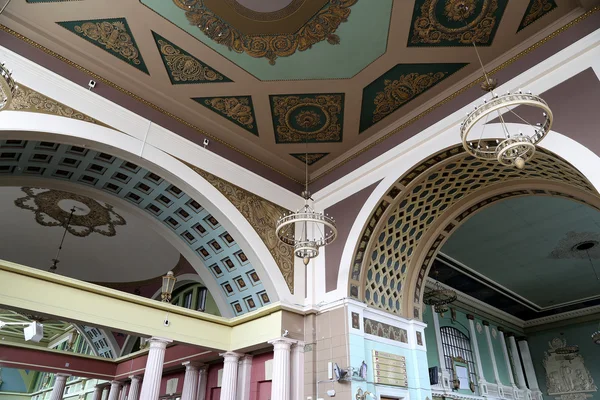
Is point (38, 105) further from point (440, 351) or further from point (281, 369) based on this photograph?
point (440, 351)

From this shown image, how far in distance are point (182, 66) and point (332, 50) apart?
9.03 ft

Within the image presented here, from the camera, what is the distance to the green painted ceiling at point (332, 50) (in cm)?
667

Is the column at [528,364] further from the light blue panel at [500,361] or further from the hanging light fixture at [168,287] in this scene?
the hanging light fixture at [168,287]

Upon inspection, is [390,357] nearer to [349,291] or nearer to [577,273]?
[349,291]

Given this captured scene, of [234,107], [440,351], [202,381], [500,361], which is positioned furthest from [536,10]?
[500,361]

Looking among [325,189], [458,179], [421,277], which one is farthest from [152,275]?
[458,179]

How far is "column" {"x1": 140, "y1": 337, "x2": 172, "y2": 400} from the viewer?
7242mm

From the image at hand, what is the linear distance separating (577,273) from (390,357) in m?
9.12

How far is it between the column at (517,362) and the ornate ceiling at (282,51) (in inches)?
480

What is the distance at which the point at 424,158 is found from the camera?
25.8 feet

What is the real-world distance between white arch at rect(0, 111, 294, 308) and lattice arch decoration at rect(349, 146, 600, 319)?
179cm

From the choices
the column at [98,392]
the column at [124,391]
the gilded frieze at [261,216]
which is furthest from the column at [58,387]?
the gilded frieze at [261,216]

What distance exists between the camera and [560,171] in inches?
272

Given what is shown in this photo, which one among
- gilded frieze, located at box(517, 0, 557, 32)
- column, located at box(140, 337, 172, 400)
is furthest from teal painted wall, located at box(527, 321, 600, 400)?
column, located at box(140, 337, 172, 400)
